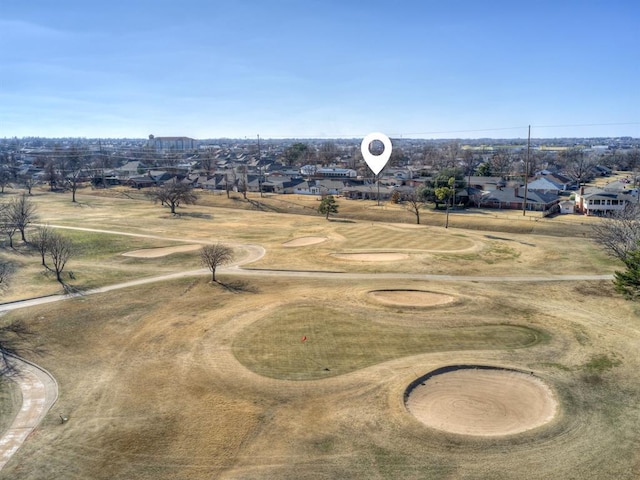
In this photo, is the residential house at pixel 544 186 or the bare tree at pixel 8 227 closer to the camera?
Answer: the bare tree at pixel 8 227

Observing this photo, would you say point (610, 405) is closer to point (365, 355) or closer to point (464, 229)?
point (365, 355)

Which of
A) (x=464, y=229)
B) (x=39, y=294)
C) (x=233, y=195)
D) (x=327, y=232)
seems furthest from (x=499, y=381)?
(x=233, y=195)

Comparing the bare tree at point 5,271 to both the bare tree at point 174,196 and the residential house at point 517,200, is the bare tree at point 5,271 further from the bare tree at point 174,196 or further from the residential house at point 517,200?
the residential house at point 517,200

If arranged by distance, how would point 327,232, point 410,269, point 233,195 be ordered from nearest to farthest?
point 410,269
point 327,232
point 233,195

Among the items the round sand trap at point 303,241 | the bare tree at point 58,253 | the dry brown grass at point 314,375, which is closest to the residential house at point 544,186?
the dry brown grass at point 314,375

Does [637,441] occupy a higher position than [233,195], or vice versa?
[233,195]

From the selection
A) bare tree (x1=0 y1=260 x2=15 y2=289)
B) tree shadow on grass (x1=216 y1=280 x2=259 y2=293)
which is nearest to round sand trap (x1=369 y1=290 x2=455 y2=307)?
tree shadow on grass (x1=216 y1=280 x2=259 y2=293)
